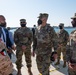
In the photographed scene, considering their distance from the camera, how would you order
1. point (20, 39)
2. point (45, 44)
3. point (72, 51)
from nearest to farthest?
point (72, 51), point (45, 44), point (20, 39)

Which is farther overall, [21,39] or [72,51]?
[21,39]

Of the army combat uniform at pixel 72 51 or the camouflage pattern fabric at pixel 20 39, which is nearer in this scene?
the army combat uniform at pixel 72 51

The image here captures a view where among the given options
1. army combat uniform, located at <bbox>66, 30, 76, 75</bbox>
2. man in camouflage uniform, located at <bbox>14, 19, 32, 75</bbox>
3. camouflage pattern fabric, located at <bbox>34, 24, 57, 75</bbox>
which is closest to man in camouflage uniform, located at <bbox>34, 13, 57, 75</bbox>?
camouflage pattern fabric, located at <bbox>34, 24, 57, 75</bbox>

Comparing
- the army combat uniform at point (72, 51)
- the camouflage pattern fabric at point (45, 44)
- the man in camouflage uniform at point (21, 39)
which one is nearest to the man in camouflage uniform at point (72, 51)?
the army combat uniform at point (72, 51)

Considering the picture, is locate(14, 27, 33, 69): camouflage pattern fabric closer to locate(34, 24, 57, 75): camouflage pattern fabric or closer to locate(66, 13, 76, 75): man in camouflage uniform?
locate(34, 24, 57, 75): camouflage pattern fabric

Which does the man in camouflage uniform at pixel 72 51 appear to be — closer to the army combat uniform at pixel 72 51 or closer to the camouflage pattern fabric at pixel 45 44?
the army combat uniform at pixel 72 51

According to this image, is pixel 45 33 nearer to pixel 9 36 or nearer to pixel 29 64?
pixel 9 36

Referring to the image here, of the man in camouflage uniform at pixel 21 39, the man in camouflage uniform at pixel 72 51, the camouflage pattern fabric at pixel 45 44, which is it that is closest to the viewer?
the man in camouflage uniform at pixel 72 51

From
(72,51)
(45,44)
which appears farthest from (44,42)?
(72,51)

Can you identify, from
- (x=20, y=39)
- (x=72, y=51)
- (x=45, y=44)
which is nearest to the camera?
(x=72, y=51)

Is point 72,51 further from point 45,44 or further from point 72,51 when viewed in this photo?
point 45,44

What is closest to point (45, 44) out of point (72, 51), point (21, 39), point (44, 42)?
point (44, 42)

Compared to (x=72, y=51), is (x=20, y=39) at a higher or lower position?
lower

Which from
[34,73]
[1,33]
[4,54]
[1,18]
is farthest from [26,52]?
[4,54]
